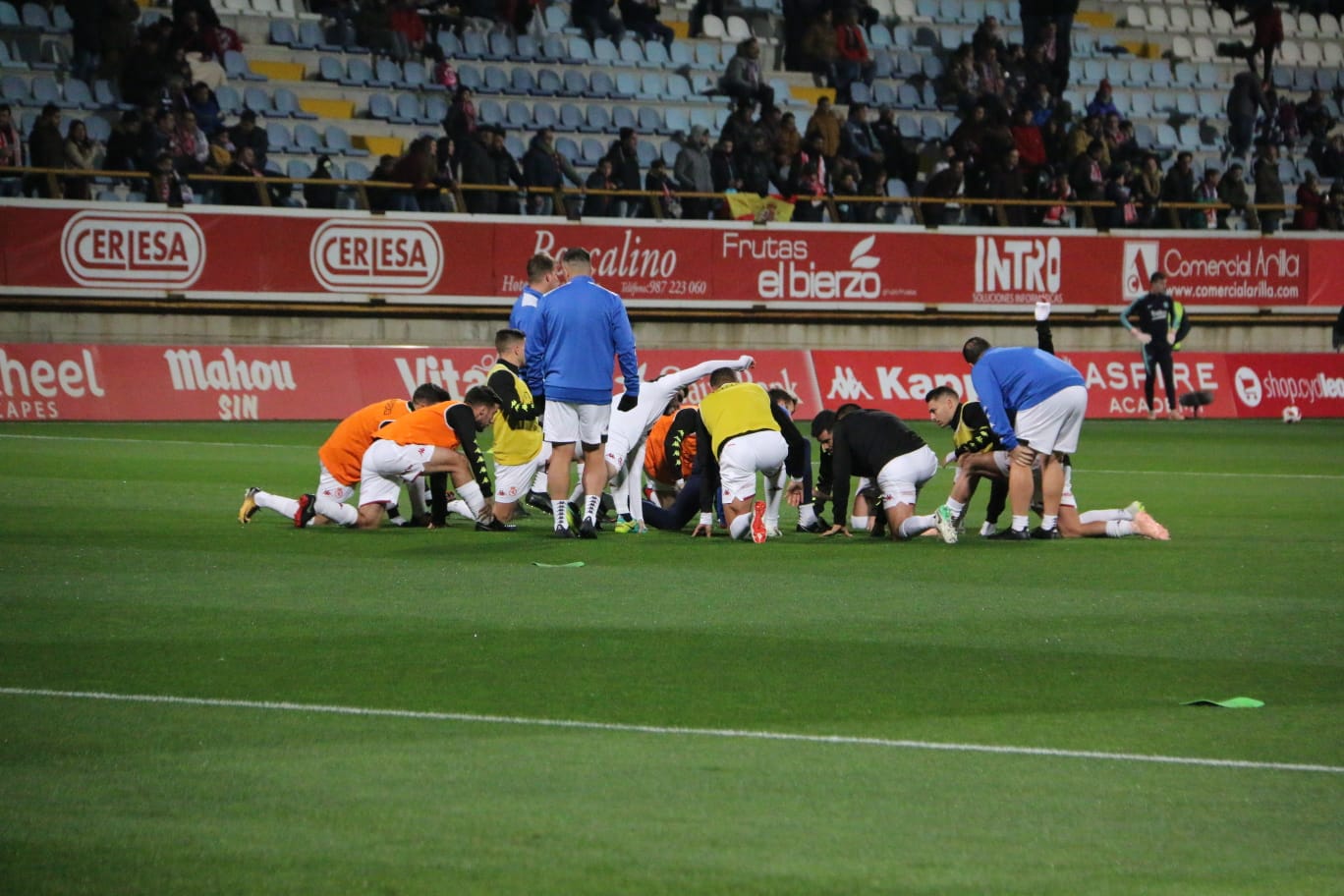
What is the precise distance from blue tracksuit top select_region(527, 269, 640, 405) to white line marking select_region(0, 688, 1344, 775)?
6.98 m

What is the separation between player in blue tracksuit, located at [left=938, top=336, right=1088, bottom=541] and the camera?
15.1m

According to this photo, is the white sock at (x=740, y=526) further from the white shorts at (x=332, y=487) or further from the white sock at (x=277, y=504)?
the white sock at (x=277, y=504)

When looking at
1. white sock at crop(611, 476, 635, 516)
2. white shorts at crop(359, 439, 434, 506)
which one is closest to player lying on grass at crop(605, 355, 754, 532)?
white sock at crop(611, 476, 635, 516)

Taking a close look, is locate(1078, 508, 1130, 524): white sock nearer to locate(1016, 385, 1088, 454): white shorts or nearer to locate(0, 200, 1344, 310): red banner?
locate(1016, 385, 1088, 454): white shorts

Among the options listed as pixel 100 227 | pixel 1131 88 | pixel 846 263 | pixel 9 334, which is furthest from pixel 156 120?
pixel 1131 88

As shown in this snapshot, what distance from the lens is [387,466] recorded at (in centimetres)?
1541

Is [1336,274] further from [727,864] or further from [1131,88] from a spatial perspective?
[727,864]

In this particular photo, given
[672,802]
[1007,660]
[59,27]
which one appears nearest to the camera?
[672,802]

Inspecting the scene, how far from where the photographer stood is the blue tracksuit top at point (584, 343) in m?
14.9

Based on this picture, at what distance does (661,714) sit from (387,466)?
7810 millimetres

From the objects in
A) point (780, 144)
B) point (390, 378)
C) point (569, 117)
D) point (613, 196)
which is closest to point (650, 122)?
point (569, 117)

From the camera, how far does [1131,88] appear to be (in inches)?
1671

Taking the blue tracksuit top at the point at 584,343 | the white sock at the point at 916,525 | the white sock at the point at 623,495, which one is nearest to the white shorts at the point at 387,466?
the blue tracksuit top at the point at 584,343

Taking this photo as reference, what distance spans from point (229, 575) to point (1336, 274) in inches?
1272
